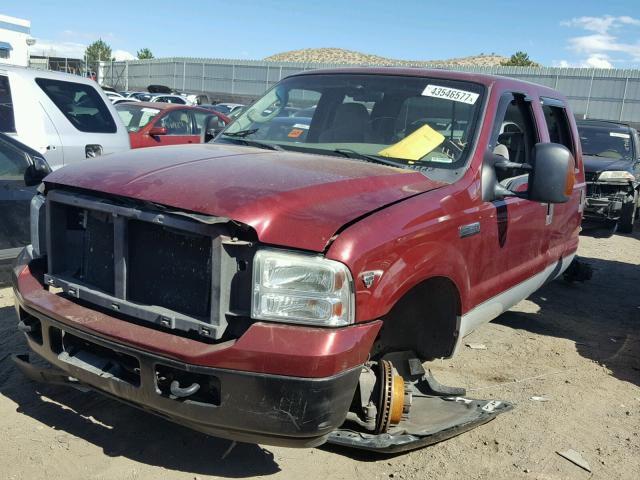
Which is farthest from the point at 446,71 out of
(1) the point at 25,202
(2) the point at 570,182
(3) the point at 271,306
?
(1) the point at 25,202

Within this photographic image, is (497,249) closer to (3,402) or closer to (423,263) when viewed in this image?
(423,263)

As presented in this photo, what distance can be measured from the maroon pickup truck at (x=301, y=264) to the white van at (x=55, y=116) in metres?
3.68

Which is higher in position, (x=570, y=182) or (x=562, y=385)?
(x=570, y=182)

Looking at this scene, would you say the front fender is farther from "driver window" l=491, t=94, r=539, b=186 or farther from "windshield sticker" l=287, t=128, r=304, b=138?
"windshield sticker" l=287, t=128, r=304, b=138

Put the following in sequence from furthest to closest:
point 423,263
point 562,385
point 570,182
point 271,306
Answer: point 562,385, point 570,182, point 423,263, point 271,306

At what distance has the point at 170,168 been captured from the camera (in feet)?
9.88

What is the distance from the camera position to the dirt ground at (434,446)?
3.16 metres

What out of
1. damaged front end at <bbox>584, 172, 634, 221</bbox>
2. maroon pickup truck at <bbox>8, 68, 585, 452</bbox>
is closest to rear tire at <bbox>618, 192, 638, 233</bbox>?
damaged front end at <bbox>584, 172, 634, 221</bbox>

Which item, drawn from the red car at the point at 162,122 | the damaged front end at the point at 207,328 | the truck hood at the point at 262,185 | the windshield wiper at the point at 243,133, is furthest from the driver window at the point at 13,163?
the red car at the point at 162,122

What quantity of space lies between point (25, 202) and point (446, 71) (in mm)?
3649

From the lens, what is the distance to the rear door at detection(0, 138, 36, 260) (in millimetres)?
5336

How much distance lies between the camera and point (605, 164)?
10836 mm

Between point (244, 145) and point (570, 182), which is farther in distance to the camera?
point (244, 145)

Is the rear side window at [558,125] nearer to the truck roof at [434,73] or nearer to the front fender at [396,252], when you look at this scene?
the truck roof at [434,73]
